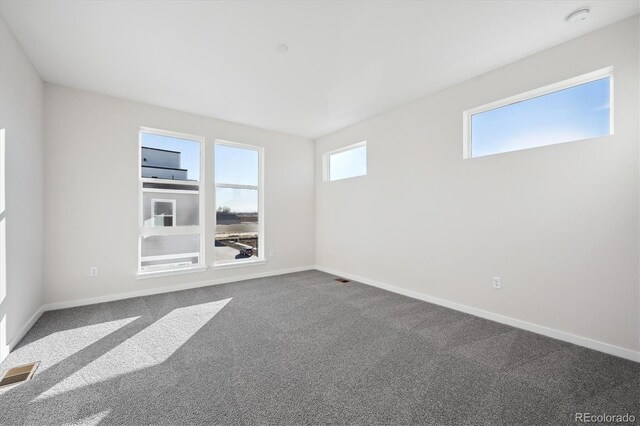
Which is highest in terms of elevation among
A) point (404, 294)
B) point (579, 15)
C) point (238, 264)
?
point (579, 15)

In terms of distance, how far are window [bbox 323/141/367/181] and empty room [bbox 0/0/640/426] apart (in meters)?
0.46

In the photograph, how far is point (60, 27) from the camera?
2.30 meters

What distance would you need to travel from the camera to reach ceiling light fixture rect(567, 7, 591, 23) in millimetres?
2102

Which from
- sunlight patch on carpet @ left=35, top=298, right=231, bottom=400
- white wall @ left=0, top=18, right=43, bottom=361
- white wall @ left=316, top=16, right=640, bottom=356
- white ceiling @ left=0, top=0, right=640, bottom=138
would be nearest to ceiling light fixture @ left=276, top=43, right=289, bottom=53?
white ceiling @ left=0, top=0, right=640, bottom=138

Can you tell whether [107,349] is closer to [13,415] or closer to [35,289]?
[13,415]

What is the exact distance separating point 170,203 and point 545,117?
190 inches

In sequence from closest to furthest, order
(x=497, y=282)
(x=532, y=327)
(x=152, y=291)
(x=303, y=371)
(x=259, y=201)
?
(x=303, y=371), (x=532, y=327), (x=497, y=282), (x=152, y=291), (x=259, y=201)

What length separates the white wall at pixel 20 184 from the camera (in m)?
2.24

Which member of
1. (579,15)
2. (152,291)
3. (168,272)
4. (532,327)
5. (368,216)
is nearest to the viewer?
(579,15)

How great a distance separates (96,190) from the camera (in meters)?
3.48

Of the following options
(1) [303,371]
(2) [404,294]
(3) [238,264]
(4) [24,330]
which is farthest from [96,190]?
(2) [404,294]

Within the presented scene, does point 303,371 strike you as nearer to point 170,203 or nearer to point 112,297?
point 112,297

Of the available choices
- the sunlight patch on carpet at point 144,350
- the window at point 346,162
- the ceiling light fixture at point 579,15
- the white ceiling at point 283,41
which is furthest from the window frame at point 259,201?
the ceiling light fixture at point 579,15

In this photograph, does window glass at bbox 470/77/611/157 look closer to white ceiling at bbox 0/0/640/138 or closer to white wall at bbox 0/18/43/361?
white ceiling at bbox 0/0/640/138
